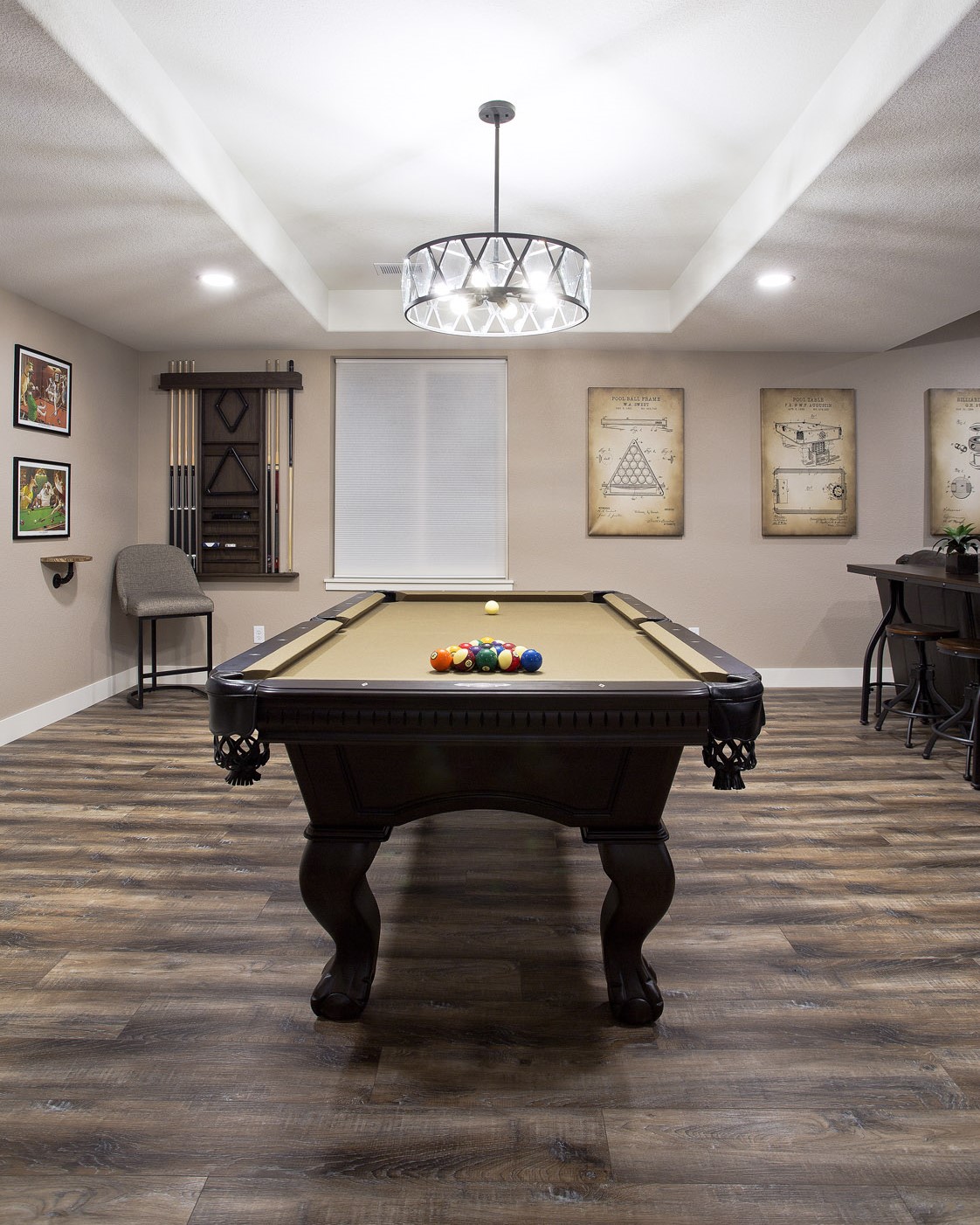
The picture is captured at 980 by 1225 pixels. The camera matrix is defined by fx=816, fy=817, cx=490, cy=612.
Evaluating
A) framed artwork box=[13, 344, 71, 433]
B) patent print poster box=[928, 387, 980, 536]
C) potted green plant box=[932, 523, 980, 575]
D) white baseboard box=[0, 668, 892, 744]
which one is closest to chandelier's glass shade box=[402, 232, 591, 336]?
framed artwork box=[13, 344, 71, 433]

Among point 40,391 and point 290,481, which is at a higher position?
point 40,391

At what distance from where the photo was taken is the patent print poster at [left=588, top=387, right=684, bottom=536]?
18.4ft

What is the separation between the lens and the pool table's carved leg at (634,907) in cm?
180

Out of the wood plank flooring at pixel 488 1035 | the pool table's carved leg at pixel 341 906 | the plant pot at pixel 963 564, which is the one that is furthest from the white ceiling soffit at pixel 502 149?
the wood plank flooring at pixel 488 1035

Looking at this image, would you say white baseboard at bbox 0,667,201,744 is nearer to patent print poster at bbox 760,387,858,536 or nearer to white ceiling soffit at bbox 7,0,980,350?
white ceiling soffit at bbox 7,0,980,350

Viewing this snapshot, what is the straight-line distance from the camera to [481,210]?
3.95 m

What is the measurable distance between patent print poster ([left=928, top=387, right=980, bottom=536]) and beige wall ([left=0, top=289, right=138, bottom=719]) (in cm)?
546

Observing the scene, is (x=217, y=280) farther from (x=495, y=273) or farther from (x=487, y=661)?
(x=487, y=661)

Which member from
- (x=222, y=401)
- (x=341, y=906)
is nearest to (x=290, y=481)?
(x=222, y=401)

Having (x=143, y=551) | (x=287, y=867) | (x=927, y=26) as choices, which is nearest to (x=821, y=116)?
(x=927, y=26)

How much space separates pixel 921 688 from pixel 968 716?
271 mm

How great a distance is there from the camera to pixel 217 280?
4047 millimetres

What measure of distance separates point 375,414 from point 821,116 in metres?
3.45

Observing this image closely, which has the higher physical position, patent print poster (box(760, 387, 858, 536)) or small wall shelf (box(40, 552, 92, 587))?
patent print poster (box(760, 387, 858, 536))
